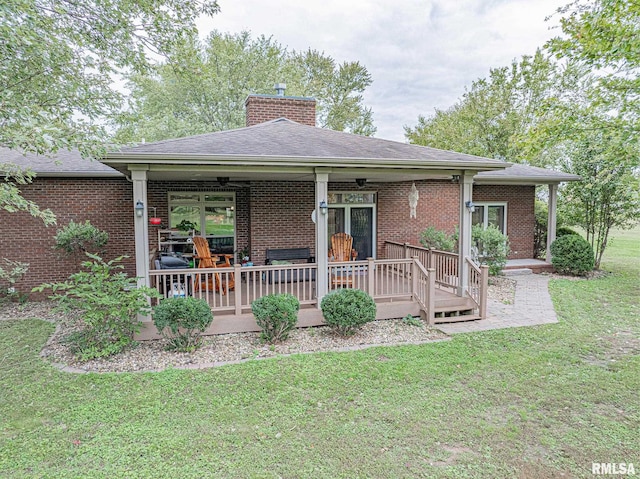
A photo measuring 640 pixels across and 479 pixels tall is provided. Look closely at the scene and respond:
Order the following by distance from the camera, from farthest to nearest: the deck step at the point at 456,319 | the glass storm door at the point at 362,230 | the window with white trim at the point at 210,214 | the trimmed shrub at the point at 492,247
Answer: the glass storm door at the point at 362,230, the trimmed shrub at the point at 492,247, the window with white trim at the point at 210,214, the deck step at the point at 456,319

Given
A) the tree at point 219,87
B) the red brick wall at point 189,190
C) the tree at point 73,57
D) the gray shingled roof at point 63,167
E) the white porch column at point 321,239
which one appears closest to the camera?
the tree at point 73,57

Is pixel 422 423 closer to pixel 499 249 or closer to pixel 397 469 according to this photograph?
pixel 397 469

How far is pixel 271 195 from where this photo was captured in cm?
966

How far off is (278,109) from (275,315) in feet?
21.5

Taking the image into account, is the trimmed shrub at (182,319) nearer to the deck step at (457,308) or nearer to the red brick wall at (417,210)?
the deck step at (457,308)

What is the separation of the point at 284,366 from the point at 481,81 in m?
19.7

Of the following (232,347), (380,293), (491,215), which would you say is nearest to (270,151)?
(232,347)

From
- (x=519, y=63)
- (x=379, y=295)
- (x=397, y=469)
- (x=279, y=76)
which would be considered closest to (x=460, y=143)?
(x=519, y=63)

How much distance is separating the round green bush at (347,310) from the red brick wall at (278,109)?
19.7 feet

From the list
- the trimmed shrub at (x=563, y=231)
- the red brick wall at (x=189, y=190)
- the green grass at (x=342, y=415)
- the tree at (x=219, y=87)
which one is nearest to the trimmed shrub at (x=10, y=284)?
the red brick wall at (x=189, y=190)

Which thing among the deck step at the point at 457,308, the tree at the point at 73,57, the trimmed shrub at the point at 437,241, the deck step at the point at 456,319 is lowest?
the deck step at the point at 456,319

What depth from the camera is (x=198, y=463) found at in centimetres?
310

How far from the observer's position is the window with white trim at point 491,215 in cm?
1246

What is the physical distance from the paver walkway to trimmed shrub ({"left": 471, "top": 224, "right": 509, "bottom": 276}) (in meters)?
0.89
